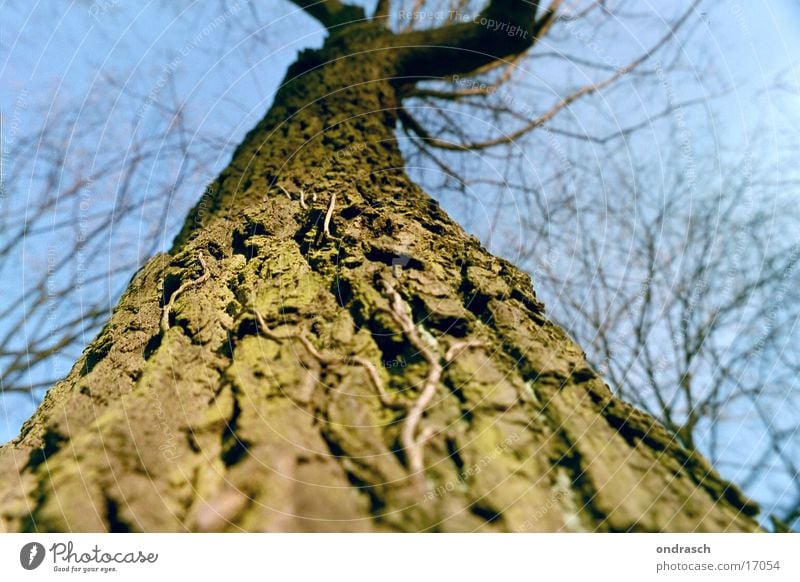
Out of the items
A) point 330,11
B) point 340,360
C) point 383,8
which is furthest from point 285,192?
point 383,8

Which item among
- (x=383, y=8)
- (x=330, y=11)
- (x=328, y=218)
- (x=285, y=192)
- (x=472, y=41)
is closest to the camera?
(x=328, y=218)

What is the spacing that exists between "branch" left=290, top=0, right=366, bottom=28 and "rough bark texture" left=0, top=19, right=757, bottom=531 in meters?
2.56

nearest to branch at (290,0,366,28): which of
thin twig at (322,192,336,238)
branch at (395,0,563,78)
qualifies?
branch at (395,0,563,78)

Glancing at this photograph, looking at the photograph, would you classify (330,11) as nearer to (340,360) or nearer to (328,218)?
(328,218)

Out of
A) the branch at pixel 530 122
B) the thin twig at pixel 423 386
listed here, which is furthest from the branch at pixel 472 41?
the thin twig at pixel 423 386

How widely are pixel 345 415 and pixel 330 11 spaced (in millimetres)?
3344

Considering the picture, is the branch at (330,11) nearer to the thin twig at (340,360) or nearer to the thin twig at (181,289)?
the thin twig at (181,289)

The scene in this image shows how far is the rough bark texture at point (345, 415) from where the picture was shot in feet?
3.12

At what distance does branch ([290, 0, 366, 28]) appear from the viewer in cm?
333

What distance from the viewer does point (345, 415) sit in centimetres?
105

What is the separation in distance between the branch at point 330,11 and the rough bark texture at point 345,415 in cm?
256

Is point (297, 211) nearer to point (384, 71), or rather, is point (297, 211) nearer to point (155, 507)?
point (155, 507)

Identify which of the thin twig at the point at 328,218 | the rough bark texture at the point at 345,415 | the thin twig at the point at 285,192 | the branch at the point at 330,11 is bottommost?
the rough bark texture at the point at 345,415
